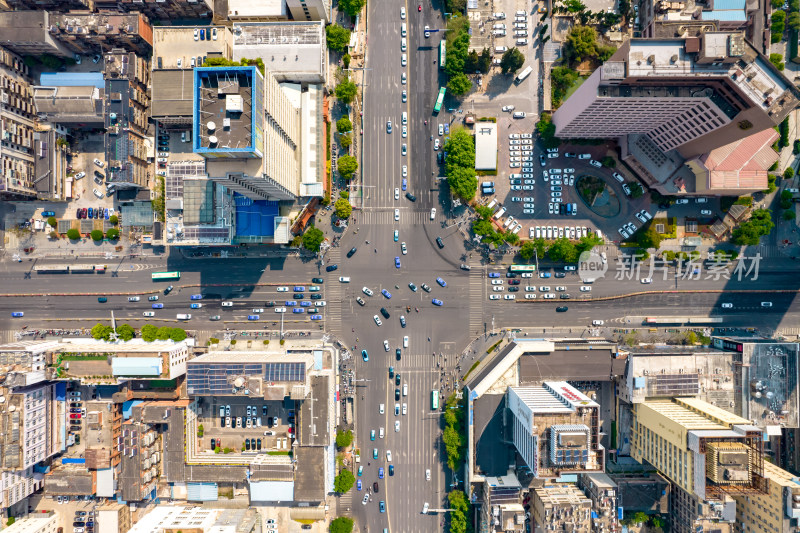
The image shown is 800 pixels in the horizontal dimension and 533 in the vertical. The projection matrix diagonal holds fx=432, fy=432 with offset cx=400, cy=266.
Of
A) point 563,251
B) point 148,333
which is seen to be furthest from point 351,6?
point 148,333

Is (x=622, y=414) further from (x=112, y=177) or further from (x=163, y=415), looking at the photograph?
(x=112, y=177)

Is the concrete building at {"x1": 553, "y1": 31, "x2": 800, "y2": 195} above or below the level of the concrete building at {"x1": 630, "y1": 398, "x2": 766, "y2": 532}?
above

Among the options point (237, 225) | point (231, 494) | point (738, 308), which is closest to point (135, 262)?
point (237, 225)

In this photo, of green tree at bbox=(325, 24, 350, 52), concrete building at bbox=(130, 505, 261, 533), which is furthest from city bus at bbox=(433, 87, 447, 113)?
concrete building at bbox=(130, 505, 261, 533)

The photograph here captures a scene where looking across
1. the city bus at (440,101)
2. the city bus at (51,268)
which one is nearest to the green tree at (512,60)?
the city bus at (440,101)

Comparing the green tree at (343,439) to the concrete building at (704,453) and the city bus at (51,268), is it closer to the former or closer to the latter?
the concrete building at (704,453)

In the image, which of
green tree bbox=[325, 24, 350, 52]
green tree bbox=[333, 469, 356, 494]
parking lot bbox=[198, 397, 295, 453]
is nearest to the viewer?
green tree bbox=[333, 469, 356, 494]

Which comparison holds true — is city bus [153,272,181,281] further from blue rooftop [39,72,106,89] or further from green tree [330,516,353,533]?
green tree [330,516,353,533]

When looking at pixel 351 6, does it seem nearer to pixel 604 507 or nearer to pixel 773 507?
pixel 604 507
